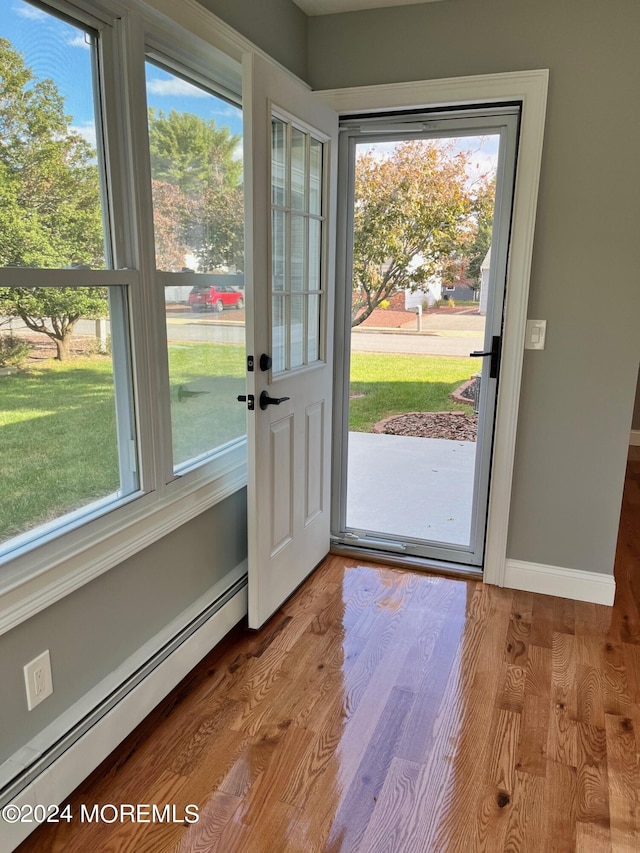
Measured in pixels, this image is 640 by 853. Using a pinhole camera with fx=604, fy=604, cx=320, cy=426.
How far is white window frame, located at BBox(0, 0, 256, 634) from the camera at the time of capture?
4.92ft

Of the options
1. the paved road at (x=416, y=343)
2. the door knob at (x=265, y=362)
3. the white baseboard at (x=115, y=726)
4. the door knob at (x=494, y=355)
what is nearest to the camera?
the white baseboard at (x=115, y=726)

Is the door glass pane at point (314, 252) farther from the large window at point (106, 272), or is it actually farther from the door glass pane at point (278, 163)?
the large window at point (106, 272)

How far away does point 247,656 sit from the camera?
2.25 m

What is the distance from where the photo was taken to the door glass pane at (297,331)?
2.49 metres

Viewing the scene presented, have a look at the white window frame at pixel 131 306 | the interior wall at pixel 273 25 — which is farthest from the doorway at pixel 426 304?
the white window frame at pixel 131 306

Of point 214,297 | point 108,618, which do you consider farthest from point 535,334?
point 108,618

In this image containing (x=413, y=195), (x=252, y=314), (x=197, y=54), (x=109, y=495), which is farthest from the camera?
(x=413, y=195)

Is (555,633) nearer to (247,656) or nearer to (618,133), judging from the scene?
(247,656)

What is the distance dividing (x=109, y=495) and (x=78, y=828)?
858 millimetres

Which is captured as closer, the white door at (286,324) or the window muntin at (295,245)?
the white door at (286,324)

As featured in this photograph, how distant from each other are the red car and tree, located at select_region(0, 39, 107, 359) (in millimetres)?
479

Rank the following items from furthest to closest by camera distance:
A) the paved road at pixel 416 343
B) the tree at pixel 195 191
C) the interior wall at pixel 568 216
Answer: the paved road at pixel 416 343, the interior wall at pixel 568 216, the tree at pixel 195 191

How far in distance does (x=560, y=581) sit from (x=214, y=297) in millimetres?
1953

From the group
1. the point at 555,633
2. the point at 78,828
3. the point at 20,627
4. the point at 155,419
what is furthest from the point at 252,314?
the point at 555,633
